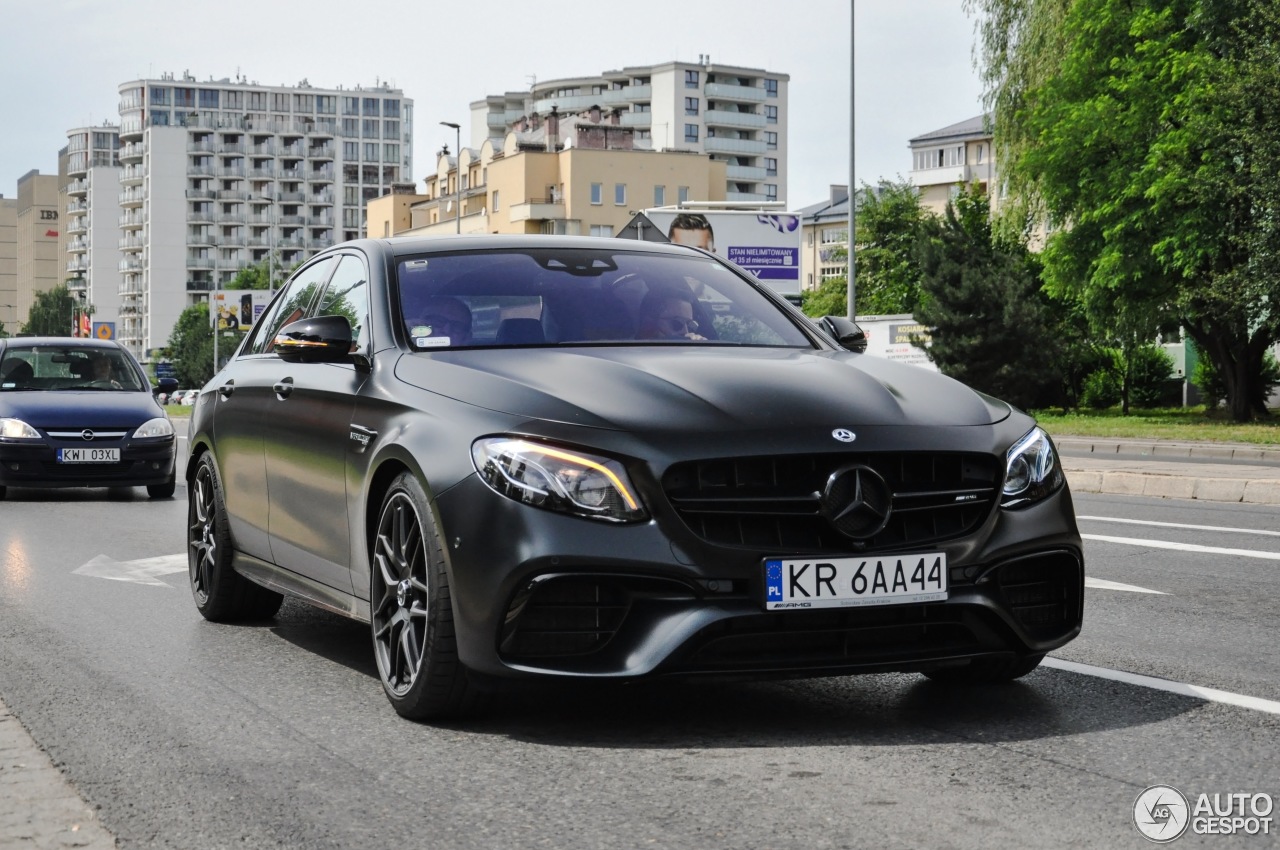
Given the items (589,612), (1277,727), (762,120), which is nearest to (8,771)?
(589,612)

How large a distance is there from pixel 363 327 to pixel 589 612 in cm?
193

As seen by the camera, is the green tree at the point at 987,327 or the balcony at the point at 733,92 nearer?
the green tree at the point at 987,327

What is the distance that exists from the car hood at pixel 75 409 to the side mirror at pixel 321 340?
1060cm

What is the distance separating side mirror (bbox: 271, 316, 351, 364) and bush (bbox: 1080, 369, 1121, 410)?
5108cm

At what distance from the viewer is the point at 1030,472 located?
5.25 m

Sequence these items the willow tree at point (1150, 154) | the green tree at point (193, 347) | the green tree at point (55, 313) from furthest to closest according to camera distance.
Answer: the green tree at point (55, 313), the green tree at point (193, 347), the willow tree at point (1150, 154)

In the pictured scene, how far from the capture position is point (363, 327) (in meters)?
6.34

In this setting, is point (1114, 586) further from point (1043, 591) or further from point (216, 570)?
point (216, 570)

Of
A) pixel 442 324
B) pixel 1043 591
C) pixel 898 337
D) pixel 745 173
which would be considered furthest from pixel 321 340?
pixel 745 173

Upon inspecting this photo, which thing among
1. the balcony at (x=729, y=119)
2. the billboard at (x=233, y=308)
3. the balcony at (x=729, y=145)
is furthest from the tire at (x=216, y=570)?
the balcony at (x=729, y=145)

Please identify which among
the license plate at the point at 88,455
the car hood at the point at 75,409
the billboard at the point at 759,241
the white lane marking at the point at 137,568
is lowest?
the white lane marking at the point at 137,568

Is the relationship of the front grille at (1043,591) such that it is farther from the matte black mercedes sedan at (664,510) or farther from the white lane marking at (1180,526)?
the white lane marking at (1180,526)

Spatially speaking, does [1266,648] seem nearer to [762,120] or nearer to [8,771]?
[8,771]

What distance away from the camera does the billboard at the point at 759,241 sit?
3944cm
